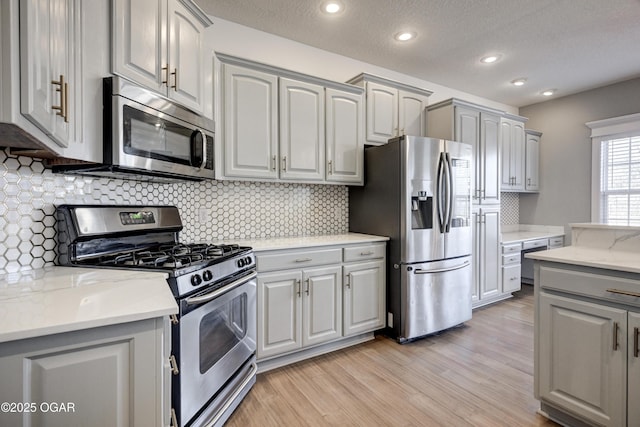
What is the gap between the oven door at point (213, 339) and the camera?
1.42 metres

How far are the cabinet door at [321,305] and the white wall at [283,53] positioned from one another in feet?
6.07

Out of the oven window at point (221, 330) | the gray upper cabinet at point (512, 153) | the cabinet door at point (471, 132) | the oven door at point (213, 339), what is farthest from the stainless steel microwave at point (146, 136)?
the gray upper cabinet at point (512, 153)

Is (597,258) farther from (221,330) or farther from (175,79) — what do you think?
(175,79)

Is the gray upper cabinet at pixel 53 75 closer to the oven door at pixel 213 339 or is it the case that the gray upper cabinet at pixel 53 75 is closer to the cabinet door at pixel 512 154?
the oven door at pixel 213 339

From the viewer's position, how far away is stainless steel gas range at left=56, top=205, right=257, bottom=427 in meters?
1.42

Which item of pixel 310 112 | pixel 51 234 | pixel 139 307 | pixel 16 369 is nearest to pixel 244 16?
pixel 310 112

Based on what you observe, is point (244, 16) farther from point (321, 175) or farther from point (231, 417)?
point (231, 417)

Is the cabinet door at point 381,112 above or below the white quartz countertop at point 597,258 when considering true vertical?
above

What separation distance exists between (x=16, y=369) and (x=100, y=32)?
1.45m

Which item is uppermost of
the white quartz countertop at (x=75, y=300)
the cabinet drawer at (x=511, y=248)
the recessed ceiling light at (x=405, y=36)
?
the recessed ceiling light at (x=405, y=36)

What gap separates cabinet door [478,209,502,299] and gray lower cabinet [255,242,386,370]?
1.54 metres

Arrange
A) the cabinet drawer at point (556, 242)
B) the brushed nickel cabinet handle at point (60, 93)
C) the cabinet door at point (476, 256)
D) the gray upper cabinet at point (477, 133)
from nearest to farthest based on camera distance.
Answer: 1. the brushed nickel cabinet handle at point (60, 93)
2. the gray upper cabinet at point (477, 133)
3. the cabinet door at point (476, 256)
4. the cabinet drawer at point (556, 242)

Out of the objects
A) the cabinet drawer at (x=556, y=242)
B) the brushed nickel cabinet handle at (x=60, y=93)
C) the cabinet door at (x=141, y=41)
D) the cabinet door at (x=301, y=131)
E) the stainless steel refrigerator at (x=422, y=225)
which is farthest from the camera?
the cabinet drawer at (x=556, y=242)

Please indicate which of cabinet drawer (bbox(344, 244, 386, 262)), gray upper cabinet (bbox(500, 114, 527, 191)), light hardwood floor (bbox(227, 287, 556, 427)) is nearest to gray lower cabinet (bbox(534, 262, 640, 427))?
light hardwood floor (bbox(227, 287, 556, 427))
